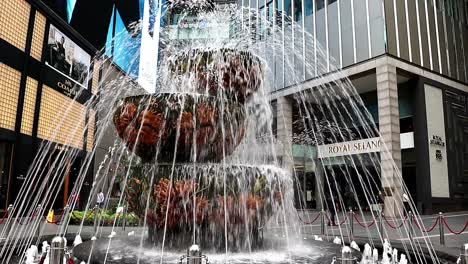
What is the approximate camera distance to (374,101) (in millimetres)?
27203

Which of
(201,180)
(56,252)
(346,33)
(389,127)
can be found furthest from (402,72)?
(56,252)

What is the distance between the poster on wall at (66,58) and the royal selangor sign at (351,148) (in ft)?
57.5

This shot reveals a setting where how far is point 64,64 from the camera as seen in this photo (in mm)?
22219

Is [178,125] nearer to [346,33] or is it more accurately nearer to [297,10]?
[346,33]

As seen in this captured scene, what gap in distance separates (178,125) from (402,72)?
2102cm

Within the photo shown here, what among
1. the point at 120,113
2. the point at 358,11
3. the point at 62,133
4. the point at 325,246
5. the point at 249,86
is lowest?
the point at 325,246

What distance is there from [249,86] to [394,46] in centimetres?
1889

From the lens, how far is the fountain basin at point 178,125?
16.9 ft

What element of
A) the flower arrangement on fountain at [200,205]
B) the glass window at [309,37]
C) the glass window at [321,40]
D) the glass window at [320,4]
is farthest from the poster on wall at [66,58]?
the flower arrangement on fountain at [200,205]

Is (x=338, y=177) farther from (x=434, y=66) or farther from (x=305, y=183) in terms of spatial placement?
(x=434, y=66)

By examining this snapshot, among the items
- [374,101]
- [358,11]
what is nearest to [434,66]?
[374,101]

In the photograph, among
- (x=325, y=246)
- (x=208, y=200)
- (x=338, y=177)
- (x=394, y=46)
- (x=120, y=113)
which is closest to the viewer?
(x=208, y=200)

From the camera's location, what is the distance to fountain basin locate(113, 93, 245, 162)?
203 inches

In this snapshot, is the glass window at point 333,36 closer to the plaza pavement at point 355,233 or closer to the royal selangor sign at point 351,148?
the royal selangor sign at point 351,148
